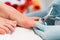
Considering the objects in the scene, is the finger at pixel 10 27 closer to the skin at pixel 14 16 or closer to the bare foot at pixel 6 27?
the bare foot at pixel 6 27

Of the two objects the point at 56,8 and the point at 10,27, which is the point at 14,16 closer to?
the point at 10,27

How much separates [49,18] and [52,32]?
0.61 ft

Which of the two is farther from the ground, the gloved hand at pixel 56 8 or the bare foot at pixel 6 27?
the gloved hand at pixel 56 8

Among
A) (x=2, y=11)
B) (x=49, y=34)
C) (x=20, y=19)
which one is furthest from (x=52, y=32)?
(x=2, y=11)

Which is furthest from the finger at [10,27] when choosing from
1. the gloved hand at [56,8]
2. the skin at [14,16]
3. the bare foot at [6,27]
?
the gloved hand at [56,8]

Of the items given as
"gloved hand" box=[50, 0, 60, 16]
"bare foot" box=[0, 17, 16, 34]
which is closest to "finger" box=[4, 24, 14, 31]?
"bare foot" box=[0, 17, 16, 34]

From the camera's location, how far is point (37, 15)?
3.74 feet

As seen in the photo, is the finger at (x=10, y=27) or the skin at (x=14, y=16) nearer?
the finger at (x=10, y=27)

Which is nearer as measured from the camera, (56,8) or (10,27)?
(10,27)

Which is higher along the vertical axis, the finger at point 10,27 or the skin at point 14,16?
the skin at point 14,16

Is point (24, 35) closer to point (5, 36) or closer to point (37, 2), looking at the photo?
point (5, 36)

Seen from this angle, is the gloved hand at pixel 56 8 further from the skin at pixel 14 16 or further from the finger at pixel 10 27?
the finger at pixel 10 27

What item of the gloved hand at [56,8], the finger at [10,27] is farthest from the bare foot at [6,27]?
the gloved hand at [56,8]

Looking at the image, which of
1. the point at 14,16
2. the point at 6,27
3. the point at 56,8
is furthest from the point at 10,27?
the point at 56,8
